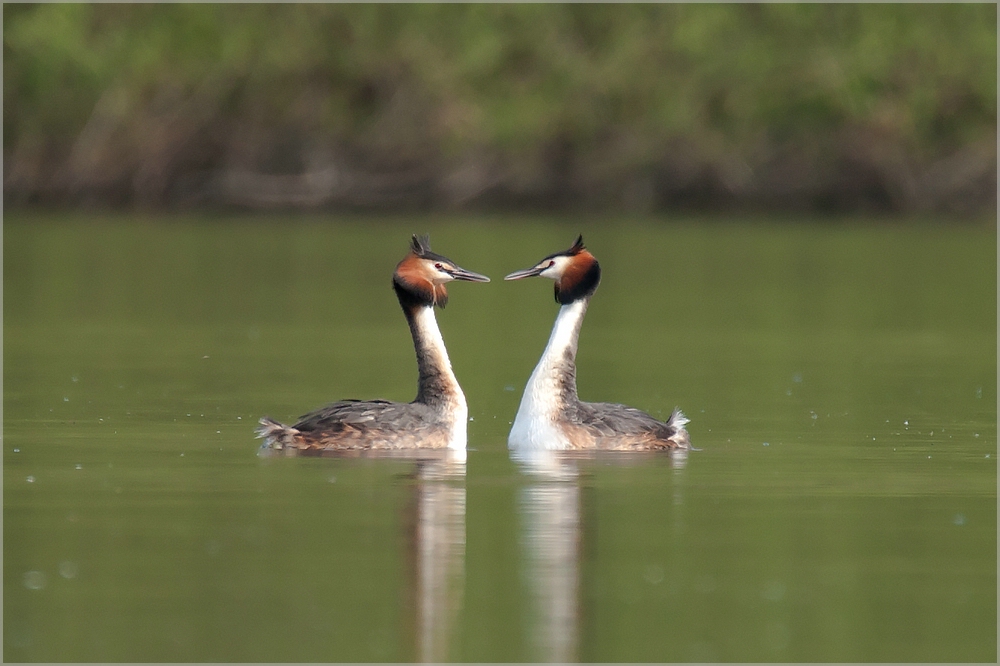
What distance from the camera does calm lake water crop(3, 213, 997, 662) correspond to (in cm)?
776

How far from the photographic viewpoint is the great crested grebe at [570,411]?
39.4 feet

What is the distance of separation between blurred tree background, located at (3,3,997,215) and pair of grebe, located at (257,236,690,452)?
3786 centimetres

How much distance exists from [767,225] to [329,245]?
42.2ft

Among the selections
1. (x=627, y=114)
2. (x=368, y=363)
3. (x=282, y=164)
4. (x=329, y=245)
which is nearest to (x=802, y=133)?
(x=627, y=114)

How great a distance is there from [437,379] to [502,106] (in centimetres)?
3997

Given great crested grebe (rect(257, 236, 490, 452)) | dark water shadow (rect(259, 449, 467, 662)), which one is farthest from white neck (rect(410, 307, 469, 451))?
dark water shadow (rect(259, 449, 467, 662))

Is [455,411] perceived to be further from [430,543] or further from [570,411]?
[430,543]

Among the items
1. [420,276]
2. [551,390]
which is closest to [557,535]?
[551,390]

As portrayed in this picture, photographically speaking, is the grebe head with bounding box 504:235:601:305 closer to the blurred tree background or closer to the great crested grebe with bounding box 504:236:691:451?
the great crested grebe with bounding box 504:236:691:451

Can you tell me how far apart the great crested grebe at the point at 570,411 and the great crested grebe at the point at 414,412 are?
1.17ft

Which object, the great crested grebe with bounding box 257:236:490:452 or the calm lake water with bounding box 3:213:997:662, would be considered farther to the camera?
the great crested grebe with bounding box 257:236:490:452

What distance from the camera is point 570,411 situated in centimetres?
1208

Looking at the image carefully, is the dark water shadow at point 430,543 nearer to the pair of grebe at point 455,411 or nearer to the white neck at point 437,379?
the pair of grebe at point 455,411

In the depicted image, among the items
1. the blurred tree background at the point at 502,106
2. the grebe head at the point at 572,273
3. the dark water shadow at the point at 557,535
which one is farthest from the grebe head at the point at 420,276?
the blurred tree background at the point at 502,106
